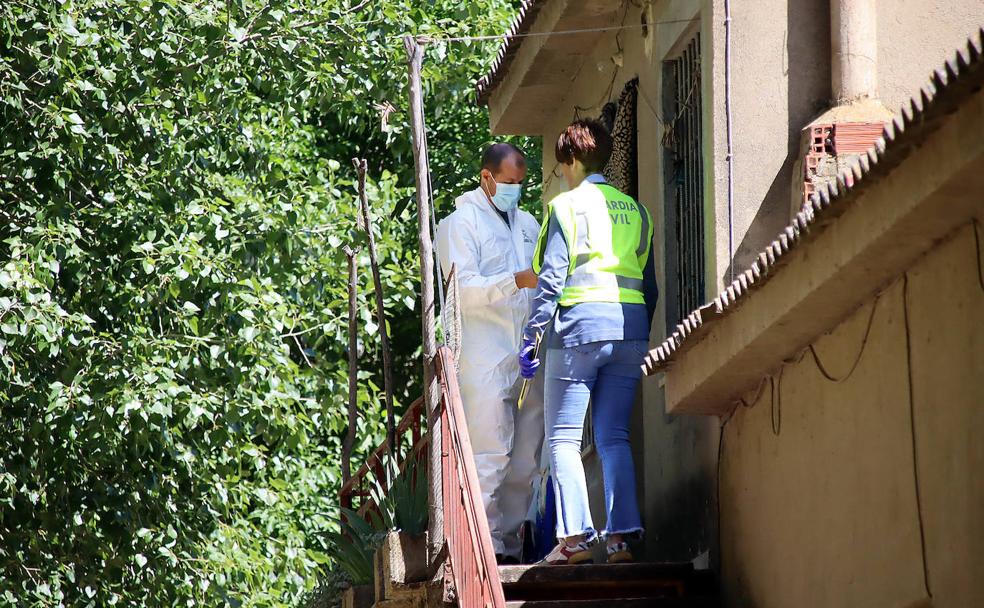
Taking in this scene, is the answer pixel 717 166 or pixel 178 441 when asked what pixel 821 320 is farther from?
pixel 178 441

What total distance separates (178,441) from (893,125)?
9859 millimetres

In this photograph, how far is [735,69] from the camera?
28.5 feet

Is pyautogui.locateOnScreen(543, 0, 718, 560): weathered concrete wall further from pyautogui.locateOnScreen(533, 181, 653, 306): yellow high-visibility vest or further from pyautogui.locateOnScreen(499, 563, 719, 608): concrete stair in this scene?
pyautogui.locateOnScreen(533, 181, 653, 306): yellow high-visibility vest

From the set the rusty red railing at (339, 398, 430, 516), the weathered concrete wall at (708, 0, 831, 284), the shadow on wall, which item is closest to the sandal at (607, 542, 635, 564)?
the rusty red railing at (339, 398, 430, 516)

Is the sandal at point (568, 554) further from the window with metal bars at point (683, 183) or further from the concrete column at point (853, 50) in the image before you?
the concrete column at point (853, 50)

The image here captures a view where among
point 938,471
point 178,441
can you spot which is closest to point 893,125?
point 938,471

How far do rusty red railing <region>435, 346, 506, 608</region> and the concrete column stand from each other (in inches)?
90.4

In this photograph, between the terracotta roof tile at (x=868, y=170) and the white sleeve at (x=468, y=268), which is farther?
the white sleeve at (x=468, y=268)

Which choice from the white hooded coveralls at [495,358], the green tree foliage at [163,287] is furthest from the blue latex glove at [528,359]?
the green tree foliage at [163,287]

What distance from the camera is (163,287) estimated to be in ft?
46.8

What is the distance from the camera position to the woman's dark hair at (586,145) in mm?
8352

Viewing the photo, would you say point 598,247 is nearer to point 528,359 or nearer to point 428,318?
point 528,359

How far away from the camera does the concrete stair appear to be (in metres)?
7.60

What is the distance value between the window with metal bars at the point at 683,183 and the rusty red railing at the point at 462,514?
5.77 ft
